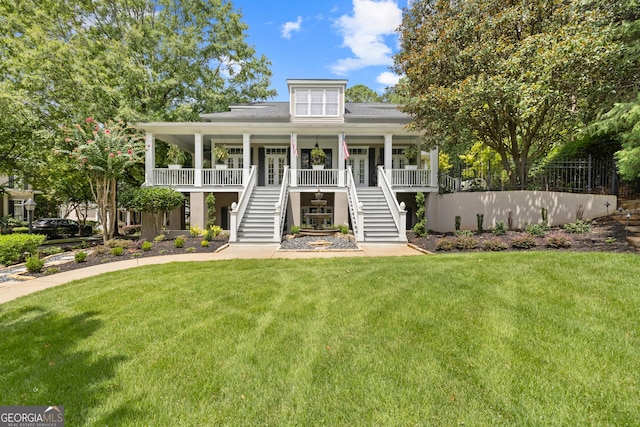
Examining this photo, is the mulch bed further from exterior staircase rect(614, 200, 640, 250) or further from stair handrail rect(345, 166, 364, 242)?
stair handrail rect(345, 166, 364, 242)

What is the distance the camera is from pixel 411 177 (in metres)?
15.2

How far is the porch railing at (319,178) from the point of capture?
15430 millimetres

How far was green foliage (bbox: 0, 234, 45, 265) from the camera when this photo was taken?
9344 mm

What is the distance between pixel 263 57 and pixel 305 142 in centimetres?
1050

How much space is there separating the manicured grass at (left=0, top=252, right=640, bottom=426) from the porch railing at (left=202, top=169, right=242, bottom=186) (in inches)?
398

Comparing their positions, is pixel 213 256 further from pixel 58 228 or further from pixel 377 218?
pixel 58 228

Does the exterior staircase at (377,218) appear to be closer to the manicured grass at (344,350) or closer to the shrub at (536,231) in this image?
the shrub at (536,231)

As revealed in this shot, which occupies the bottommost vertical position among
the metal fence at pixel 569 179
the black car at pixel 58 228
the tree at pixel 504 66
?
the black car at pixel 58 228

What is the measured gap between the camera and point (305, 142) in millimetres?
17969

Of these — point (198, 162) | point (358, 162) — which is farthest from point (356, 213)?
point (198, 162)

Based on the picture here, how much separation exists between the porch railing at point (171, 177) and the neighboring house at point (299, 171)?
5 cm

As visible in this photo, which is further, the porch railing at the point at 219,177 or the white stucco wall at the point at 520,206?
the porch railing at the point at 219,177

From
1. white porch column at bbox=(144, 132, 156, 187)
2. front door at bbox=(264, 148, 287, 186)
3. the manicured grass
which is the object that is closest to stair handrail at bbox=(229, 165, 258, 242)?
front door at bbox=(264, 148, 287, 186)

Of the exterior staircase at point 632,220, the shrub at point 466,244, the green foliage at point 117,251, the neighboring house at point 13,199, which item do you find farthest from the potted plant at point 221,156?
the neighboring house at point 13,199
